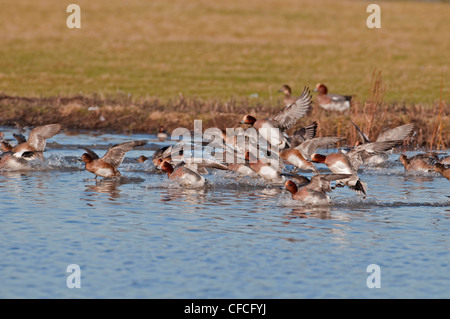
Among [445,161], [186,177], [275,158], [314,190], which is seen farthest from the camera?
[445,161]

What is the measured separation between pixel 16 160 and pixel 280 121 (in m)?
6.82

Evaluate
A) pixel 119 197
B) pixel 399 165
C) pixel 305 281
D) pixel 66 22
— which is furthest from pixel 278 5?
pixel 305 281

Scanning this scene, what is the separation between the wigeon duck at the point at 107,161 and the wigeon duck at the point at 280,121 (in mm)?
3435

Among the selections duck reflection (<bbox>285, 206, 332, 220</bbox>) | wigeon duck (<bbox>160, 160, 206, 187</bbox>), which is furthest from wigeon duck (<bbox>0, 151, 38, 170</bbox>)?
duck reflection (<bbox>285, 206, 332, 220</bbox>)

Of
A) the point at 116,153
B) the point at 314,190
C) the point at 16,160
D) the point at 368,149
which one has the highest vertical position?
the point at 368,149

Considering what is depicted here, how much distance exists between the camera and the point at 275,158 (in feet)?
64.1

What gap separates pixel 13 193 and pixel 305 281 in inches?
319

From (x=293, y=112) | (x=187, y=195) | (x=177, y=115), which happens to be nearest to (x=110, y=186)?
(x=187, y=195)

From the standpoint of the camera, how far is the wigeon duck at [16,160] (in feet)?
65.8

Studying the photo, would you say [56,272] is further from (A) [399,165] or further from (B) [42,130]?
(A) [399,165]

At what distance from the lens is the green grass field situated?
4038 cm

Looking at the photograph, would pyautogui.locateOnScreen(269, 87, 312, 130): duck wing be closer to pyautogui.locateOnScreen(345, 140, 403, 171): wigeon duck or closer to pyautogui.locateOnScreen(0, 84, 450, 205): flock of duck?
pyautogui.locateOnScreen(0, 84, 450, 205): flock of duck

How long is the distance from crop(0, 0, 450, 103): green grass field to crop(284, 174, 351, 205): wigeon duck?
15.6 metres

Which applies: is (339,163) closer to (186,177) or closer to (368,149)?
(368,149)
